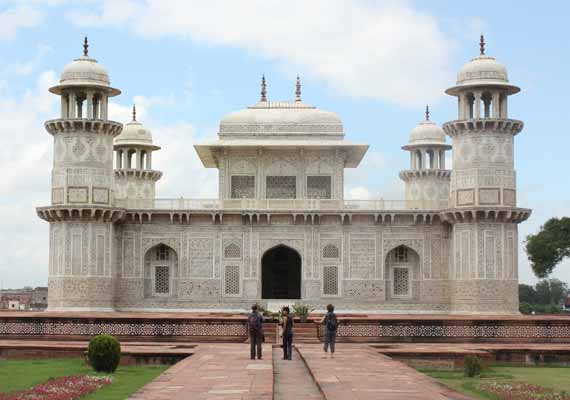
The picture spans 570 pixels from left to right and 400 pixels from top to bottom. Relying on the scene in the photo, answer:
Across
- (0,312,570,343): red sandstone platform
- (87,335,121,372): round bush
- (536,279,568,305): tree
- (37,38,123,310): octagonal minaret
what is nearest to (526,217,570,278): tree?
(37,38,123,310): octagonal minaret

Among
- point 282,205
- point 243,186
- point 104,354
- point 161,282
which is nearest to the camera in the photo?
point 104,354

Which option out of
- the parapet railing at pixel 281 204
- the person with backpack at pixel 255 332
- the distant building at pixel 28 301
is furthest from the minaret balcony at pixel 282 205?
the distant building at pixel 28 301

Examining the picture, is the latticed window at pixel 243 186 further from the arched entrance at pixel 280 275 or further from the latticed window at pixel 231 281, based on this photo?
the latticed window at pixel 231 281

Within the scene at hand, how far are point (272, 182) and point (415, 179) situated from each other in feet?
30.1

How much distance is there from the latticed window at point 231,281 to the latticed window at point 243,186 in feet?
9.82

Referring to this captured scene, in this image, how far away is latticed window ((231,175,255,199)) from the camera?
3534cm

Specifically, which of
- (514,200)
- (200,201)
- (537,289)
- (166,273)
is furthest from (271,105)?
(537,289)

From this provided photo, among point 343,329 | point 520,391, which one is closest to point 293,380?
point 520,391

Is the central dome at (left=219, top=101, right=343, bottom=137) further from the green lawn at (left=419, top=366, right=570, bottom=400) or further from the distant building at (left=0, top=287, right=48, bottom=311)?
the distant building at (left=0, top=287, right=48, bottom=311)

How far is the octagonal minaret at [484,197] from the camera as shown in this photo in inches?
1233

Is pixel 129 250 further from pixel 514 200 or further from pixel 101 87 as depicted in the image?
pixel 514 200

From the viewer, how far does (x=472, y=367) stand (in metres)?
15.8

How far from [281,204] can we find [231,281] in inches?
122

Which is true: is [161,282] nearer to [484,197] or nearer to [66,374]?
[484,197]
